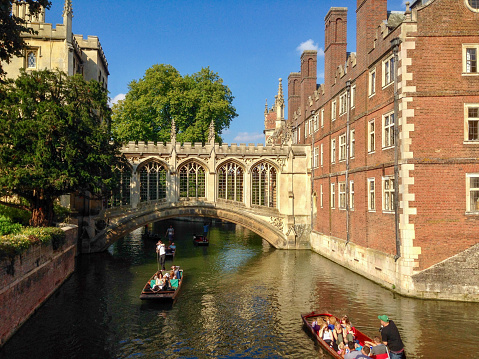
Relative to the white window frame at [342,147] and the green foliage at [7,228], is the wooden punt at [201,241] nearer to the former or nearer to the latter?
the white window frame at [342,147]

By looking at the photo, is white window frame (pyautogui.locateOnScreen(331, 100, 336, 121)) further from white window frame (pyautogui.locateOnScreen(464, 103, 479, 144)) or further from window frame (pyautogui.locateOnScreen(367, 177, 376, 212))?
Answer: white window frame (pyautogui.locateOnScreen(464, 103, 479, 144))

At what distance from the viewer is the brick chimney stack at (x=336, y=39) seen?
1181 inches

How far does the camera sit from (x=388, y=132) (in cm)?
2034

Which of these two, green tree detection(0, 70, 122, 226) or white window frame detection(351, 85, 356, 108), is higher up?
white window frame detection(351, 85, 356, 108)

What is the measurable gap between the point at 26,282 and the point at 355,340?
449 inches

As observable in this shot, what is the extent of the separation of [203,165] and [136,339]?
20369 mm

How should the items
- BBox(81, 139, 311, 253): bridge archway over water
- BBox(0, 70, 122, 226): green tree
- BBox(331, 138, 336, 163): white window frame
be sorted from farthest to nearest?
BBox(81, 139, 311, 253): bridge archway over water, BBox(331, 138, 336, 163): white window frame, BBox(0, 70, 122, 226): green tree

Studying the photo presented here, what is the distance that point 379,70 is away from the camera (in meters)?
21.4

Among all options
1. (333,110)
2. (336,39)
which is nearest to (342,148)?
(333,110)

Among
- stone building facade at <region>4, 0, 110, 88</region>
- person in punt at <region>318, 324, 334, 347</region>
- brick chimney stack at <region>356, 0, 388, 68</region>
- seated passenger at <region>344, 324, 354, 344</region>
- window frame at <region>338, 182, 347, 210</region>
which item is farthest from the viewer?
stone building facade at <region>4, 0, 110, 88</region>

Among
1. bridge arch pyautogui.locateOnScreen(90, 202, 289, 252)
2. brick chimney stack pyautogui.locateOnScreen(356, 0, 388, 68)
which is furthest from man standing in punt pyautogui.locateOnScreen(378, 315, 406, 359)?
bridge arch pyautogui.locateOnScreen(90, 202, 289, 252)

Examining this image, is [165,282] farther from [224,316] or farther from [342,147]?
[342,147]

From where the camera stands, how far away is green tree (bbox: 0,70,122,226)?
20195 millimetres

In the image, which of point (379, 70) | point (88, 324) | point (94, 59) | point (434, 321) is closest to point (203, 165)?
point (94, 59)
